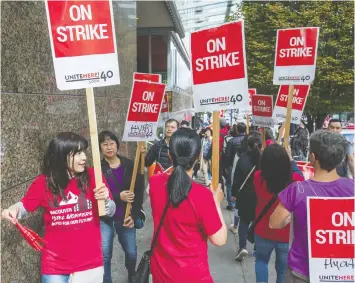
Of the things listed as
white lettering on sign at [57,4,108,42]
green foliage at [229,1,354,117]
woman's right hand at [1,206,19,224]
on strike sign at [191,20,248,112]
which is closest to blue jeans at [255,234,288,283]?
on strike sign at [191,20,248,112]

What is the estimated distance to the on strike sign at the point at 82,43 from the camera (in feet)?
10.4

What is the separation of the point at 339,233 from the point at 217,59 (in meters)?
1.79

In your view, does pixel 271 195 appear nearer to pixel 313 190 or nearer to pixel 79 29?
pixel 313 190

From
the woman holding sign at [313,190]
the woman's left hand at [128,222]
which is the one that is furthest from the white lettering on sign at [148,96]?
the woman holding sign at [313,190]

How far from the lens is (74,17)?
319cm

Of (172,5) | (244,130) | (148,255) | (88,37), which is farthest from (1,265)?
(172,5)

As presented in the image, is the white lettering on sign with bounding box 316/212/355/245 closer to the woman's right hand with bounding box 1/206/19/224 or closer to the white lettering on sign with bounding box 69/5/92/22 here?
the woman's right hand with bounding box 1/206/19/224

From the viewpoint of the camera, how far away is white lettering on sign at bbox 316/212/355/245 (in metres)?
2.71

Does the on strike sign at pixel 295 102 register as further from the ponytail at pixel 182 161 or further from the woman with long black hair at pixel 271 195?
the ponytail at pixel 182 161

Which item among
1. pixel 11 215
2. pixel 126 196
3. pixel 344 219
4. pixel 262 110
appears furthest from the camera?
pixel 262 110

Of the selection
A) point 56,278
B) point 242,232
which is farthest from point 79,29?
point 242,232

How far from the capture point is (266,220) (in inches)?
163

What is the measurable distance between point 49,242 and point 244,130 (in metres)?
5.99

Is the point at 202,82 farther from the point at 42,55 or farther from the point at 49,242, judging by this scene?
the point at 49,242
